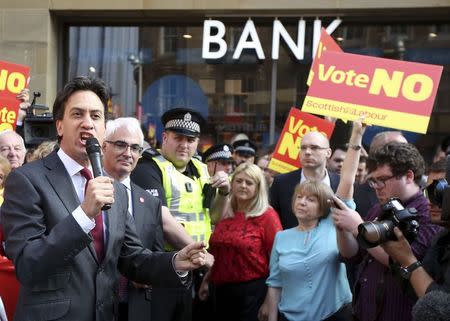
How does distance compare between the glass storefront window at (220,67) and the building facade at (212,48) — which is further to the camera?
the glass storefront window at (220,67)

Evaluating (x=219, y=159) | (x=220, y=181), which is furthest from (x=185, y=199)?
(x=219, y=159)

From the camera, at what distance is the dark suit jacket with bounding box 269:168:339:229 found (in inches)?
244

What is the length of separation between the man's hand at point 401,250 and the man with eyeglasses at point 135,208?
5.09ft

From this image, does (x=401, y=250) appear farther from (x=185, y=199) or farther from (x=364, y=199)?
(x=364, y=199)

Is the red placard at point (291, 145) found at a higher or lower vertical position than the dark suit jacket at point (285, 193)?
higher

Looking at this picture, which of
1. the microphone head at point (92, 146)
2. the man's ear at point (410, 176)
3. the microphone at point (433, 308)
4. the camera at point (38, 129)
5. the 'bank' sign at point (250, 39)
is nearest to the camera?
the microphone at point (433, 308)

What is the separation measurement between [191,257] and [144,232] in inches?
46.1

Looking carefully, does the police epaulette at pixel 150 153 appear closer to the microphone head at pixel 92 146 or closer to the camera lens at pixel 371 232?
the microphone head at pixel 92 146

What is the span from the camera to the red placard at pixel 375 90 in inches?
229

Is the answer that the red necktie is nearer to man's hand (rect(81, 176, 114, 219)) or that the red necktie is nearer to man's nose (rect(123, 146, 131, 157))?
man's hand (rect(81, 176, 114, 219))

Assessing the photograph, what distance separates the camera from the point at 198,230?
5488 mm

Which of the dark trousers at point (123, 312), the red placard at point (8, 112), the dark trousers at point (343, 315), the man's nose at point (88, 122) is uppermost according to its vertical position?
the red placard at point (8, 112)

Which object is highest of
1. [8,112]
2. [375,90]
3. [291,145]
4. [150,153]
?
[375,90]

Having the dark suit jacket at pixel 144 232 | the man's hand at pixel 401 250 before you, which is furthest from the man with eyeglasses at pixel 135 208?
the man's hand at pixel 401 250
